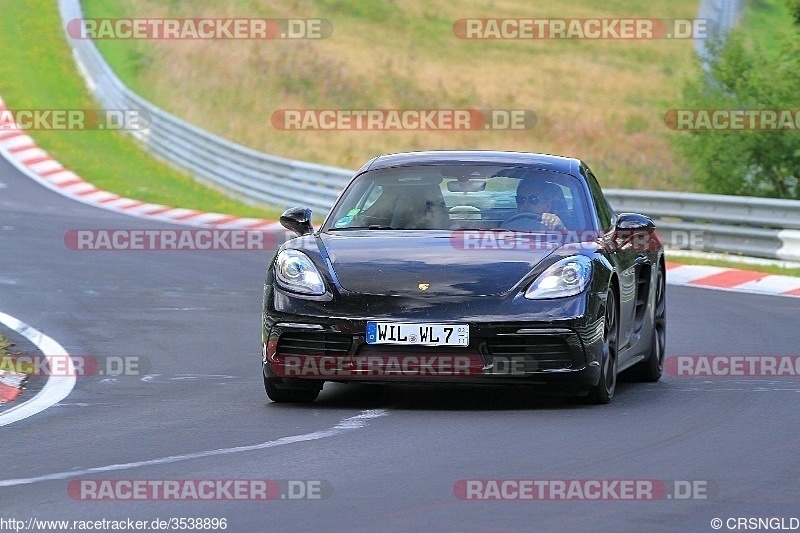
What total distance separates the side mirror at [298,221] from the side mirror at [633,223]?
1.81m

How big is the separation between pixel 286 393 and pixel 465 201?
5.20 ft

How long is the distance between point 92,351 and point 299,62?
105 feet

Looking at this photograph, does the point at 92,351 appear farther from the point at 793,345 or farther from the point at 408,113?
the point at 408,113

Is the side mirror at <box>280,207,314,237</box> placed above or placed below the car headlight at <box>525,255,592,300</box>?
above

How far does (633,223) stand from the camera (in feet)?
31.8

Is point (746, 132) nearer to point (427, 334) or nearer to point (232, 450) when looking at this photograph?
point (427, 334)

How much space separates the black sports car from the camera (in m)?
8.55

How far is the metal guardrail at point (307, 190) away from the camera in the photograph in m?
19.3

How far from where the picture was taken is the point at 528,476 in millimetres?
6770
